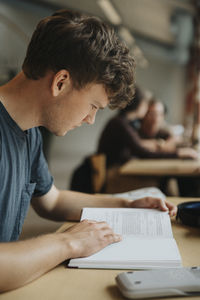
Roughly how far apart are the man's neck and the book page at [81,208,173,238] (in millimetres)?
352

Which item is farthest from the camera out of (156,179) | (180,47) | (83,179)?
(180,47)

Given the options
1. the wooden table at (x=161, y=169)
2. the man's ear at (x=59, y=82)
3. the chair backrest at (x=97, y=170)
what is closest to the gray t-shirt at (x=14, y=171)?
the man's ear at (x=59, y=82)

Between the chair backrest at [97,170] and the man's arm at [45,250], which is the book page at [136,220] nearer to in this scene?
the man's arm at [45,250]

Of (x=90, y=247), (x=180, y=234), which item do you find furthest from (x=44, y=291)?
(x=180, y=234)

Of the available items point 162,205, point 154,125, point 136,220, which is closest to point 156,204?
point 162,205

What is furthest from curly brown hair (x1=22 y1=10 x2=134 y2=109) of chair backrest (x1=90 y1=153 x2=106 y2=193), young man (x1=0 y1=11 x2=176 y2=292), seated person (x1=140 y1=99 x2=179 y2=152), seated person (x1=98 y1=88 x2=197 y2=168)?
seated person (x1=140 y1=99 x2=179 y2=152)

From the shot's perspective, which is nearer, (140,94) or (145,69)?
(140,94)

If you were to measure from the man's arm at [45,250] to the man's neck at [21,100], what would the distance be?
0.36 meters

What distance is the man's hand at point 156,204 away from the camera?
47.7 inches

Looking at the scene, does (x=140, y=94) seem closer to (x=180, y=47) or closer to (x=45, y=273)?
(x=45, y=273)

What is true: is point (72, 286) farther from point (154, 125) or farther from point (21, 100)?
point (154, 125)

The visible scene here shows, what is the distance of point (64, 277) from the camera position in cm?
76

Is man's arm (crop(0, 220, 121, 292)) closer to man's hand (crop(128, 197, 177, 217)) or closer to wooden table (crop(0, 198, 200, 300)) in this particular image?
wooden table (crop(0, 198, 200, 300))

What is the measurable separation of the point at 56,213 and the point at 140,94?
2496 millimetres
